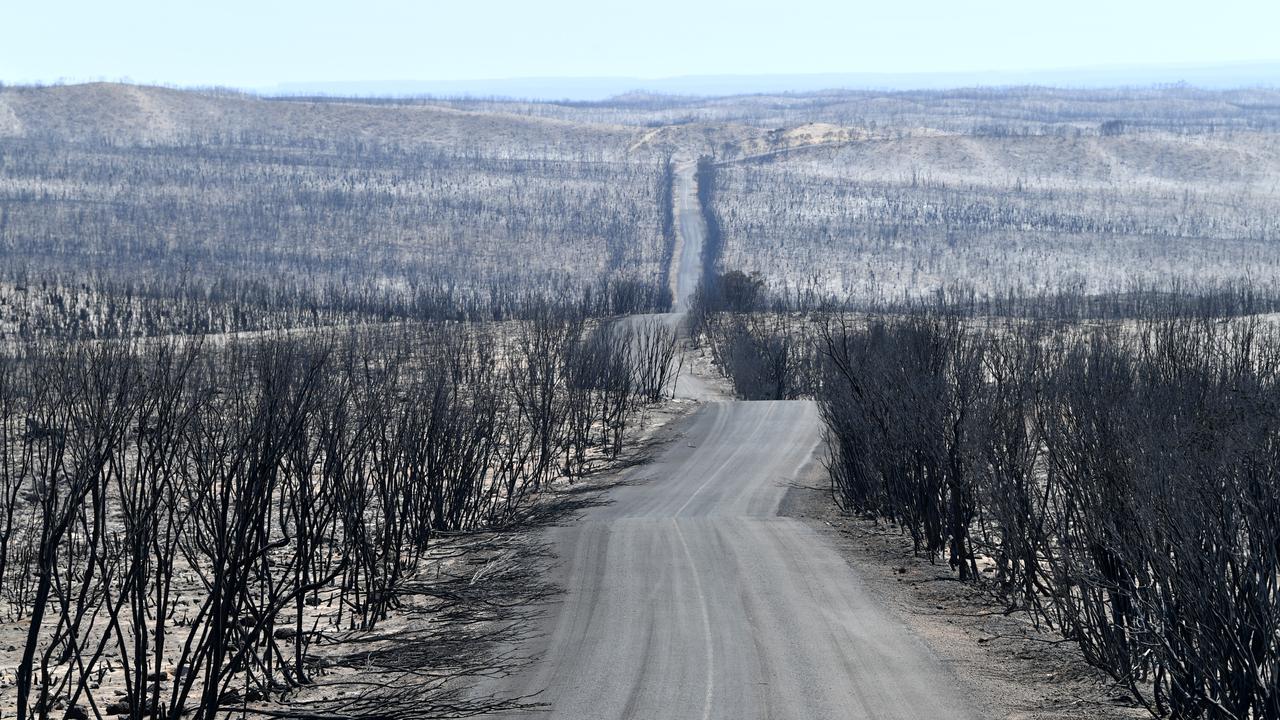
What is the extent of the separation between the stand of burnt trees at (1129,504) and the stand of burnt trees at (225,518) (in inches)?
468

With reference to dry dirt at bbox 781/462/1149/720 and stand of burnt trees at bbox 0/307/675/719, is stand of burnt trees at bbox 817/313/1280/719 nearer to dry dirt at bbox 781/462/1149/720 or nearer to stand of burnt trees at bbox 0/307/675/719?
dry dirt at bbox 781/462/1149/720

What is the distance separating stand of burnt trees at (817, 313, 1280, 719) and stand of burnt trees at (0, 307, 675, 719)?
11891 mm

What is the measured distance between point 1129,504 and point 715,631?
8667mm

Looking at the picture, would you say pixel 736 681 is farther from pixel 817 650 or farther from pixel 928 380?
pixel 928 380

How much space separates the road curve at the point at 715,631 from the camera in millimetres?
20562

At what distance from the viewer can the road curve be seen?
67.5ft

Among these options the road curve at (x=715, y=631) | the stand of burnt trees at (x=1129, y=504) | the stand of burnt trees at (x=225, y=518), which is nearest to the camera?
the stand of burnt trees at (x=1129, y=504)

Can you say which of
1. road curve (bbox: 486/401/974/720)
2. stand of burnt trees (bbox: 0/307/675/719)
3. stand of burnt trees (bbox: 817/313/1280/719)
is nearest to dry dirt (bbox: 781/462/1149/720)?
stand of burnt trees (bbox: 817/313/1280/719)

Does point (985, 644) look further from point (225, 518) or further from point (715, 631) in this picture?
point (225, 518)

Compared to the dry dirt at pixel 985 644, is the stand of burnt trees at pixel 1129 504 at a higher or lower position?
higher

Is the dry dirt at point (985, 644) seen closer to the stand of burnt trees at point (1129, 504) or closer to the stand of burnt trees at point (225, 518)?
the stand of burnt trees at point (1129, 504)

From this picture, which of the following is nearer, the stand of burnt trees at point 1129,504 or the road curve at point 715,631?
the stand of burnt trees at point 1129,504

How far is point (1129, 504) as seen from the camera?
19281mm

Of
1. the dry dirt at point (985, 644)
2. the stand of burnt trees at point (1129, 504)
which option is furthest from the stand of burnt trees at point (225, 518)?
the stand of burnt trees at point (1129, 504)
